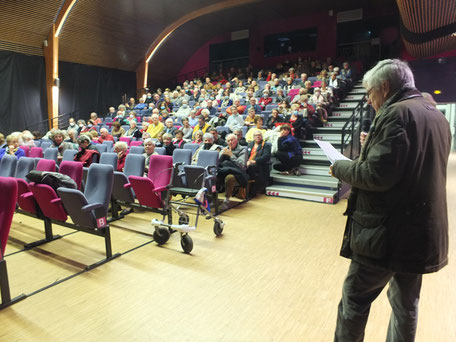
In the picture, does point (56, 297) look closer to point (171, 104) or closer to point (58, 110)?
point (171, 104)

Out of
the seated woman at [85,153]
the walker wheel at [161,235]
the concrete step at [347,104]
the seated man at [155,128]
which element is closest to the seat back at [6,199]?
the walker wheel at [161,235]

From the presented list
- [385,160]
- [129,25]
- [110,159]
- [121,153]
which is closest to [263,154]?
[121,153]

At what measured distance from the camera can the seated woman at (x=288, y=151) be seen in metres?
4.91

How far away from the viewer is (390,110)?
105cm

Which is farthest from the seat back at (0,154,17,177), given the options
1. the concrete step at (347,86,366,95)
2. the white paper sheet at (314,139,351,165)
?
the concrete step at (347,86,366,95)

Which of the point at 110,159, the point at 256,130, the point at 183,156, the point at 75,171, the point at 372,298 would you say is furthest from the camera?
the point at 256,130

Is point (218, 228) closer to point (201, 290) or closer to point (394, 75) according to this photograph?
point (201, 290)

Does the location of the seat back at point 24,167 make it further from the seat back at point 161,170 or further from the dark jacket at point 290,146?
the dark jacket at point 290,146

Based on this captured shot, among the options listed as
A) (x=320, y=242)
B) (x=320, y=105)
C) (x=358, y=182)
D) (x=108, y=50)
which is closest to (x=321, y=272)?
(x=320, y=242)

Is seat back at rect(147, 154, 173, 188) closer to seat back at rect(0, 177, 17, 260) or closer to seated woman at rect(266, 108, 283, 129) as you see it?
seat back at rect(0, 177, 17, 260)

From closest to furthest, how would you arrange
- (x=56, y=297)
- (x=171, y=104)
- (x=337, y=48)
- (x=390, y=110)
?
1. (x=390, y=110)
2. (x=56, y=297)
3. (x=171, y=104)
4. (x=337, y=48)

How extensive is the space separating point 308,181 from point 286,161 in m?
0.51

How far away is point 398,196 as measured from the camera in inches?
41.4

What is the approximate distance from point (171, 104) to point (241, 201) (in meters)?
6.42
